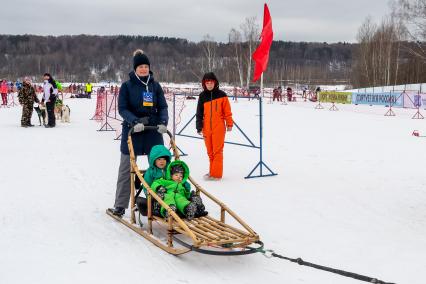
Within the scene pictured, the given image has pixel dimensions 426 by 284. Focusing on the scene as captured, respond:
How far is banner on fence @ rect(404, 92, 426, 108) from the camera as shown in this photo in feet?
88.6

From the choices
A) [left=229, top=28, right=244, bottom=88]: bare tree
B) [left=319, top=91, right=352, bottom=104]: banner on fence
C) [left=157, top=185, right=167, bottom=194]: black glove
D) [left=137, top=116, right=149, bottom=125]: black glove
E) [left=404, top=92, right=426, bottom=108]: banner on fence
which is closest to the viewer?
[left=157, top=185, right=167, bottom=194]: black glove

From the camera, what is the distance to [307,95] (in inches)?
1774

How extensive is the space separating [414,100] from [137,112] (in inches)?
998

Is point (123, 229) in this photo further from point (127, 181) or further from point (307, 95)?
point (307, 95)

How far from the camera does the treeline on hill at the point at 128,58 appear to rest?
113062mm

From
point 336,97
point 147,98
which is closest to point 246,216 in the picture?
point 147,98

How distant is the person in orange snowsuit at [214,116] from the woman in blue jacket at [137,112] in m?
2.04

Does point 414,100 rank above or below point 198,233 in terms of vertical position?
above

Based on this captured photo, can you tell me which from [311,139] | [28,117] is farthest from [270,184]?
[28,117]

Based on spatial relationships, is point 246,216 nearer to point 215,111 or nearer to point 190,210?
point 190,210

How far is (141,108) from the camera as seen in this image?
5.26 metres

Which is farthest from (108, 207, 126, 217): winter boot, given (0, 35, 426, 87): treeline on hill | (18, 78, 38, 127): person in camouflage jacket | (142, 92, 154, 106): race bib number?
(0, 35, 426, 87): treeline on hill

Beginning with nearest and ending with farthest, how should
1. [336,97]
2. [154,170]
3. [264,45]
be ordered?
[154,170], [264,45], [336,97]

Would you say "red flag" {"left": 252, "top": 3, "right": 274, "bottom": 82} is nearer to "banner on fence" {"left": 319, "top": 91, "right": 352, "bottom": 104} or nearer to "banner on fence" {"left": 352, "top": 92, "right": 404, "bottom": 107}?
"banner on fence" {"left": 352, "top": 92, "right": 404, "bottom": 107}
